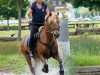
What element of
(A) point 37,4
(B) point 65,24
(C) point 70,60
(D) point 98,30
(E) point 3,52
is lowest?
(D) point 98,30

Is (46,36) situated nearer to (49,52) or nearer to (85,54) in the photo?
(49,52)

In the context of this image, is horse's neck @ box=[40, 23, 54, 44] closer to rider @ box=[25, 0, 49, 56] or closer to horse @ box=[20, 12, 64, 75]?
horse @ box=[20, 12, 64, 75]

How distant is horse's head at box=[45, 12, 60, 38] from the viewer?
1131 centimetres

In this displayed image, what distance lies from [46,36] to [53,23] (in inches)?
30.2

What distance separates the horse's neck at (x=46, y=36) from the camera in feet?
39.5

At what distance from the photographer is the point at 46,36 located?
12180mm

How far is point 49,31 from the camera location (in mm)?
11883

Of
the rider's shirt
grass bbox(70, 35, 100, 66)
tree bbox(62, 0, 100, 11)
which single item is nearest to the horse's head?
the rider's shirt

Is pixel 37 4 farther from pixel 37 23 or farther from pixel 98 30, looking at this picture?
pixel 98 30

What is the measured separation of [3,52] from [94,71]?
10.6 m

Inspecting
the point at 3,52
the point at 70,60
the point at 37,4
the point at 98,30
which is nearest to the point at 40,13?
the point at 37,4

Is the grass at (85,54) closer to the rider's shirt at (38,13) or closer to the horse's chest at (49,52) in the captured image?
Result: the horse's chest at (49,52)

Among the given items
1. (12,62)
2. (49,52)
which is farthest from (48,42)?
(12,62)

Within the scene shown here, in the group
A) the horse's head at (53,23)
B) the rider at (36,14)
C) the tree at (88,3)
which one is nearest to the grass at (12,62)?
the rider at (36,14)
